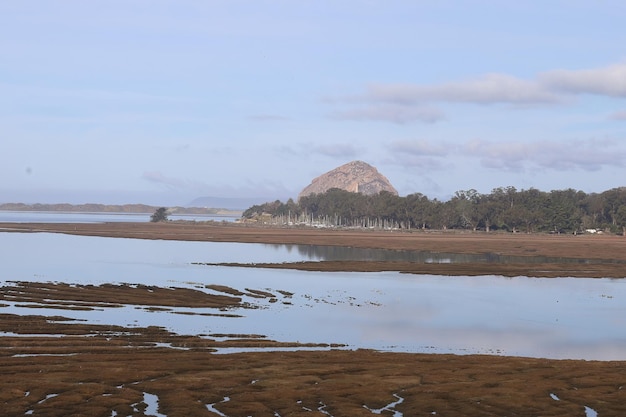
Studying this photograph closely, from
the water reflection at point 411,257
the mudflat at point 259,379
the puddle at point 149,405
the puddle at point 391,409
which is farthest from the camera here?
the water reflection at point 411,257

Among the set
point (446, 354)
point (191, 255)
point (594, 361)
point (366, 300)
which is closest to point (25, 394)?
point (446, 354)

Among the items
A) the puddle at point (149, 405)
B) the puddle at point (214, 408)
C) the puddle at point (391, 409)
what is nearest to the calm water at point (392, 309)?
the puddle at point (391, 409)

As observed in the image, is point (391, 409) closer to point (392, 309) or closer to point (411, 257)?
point (392, 309)

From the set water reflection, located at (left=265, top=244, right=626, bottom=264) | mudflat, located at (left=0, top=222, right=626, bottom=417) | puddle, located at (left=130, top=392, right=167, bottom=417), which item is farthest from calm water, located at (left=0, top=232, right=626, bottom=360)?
water reflection, located at (left=265, top=244, right=626, bottom=264)

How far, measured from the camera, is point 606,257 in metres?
127

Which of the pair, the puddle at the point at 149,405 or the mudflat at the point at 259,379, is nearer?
the puddle at the point at 149,405

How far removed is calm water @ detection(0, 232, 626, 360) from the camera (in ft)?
157

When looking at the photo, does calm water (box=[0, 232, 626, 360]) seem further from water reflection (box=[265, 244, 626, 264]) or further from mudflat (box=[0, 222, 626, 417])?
water reflection (box=[265, 244, 626, 264])

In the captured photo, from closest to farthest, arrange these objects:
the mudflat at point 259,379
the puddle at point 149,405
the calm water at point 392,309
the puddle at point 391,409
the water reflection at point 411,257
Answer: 1. the puddle at point 149,405
2. the puddle at point 391,409
3. the mudflat at point 259,379
4. the calm water at point 392,309
5. the water reflection at point 411,257

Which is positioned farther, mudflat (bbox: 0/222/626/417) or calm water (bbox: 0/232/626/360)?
calm water (bbox: 0/232/626/360)

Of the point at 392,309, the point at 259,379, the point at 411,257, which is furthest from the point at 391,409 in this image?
the point at 411,257

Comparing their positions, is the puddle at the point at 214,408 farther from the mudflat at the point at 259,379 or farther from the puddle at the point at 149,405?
the puddle at the point at 149,405

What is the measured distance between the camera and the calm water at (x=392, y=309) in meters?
47.9

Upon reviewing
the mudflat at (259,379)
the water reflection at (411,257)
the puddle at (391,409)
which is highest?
the water reflection at (411,257)
